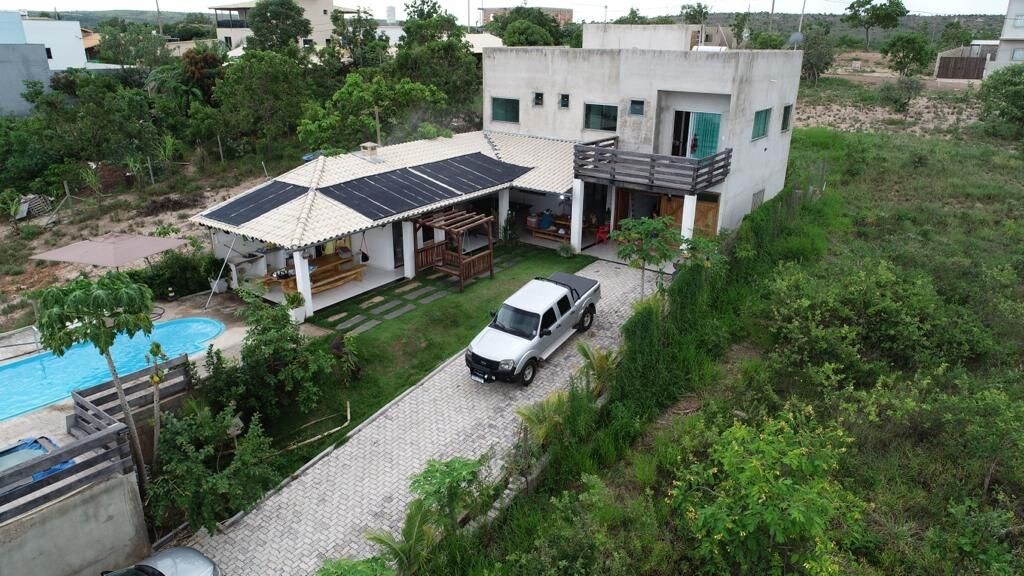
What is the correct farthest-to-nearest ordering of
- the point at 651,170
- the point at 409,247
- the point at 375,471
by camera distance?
the point at 651,170 → the point at 409,247 → the point at 375,471

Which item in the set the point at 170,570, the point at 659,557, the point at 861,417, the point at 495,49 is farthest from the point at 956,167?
the point at 170,570

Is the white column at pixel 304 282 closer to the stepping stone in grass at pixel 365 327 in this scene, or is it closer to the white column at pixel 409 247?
the stepping stone in grass at pixel 365 327

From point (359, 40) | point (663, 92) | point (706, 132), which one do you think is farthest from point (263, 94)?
point (706, 132)

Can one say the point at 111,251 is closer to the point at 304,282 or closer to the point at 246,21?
the point at 304,282

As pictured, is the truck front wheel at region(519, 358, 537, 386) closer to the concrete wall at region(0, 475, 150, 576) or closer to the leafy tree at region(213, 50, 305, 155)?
the concrete wall at region(0, 475, 150, 576)

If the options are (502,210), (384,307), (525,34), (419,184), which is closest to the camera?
(384,307)

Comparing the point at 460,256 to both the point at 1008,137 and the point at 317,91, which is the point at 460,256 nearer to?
the point at 317,91
